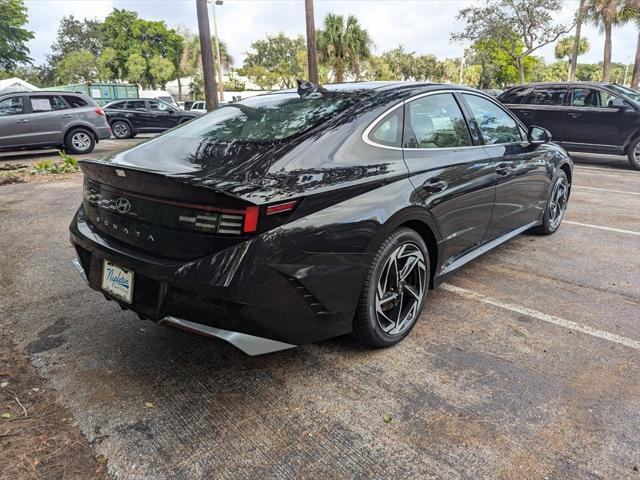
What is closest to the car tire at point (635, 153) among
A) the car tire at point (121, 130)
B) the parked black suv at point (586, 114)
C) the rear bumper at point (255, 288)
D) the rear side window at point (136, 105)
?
the parked black suv at point (586, 114)

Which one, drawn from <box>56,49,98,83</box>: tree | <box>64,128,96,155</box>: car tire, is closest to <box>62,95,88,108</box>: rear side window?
<box>64,128,96,155</box>: car tire

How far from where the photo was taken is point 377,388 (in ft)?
7.90

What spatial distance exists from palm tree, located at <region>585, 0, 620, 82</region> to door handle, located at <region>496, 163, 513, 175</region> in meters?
23.3

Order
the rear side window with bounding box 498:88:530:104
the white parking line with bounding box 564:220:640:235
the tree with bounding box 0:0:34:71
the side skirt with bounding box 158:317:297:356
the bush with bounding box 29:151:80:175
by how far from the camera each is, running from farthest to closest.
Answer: the tree with bounding box 0:0:34:71 → the rear side window with bounding box 498:88:530:104 → the bush with bounding box 29:151:80:175 → the white parking line with bounding box 564:220:640:235 → the side skirt with bounding box 158:317:297:356

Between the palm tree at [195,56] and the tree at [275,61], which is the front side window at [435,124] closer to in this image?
the palm tree at [195,56]

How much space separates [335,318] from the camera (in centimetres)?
236

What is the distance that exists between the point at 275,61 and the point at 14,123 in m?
49.0

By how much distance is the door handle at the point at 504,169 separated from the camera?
357 centimetres

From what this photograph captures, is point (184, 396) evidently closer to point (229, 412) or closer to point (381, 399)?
point (229, 412)

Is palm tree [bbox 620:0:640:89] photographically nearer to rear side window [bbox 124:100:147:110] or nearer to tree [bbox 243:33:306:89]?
rear side window [bbox 124:100:147:110]

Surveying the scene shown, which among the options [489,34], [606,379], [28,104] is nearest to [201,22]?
[28,104]

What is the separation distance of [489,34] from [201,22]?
18117 millimetres

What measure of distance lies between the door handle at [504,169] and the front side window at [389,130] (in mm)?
1161

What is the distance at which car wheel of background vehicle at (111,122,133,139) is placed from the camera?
16516 millimetres
